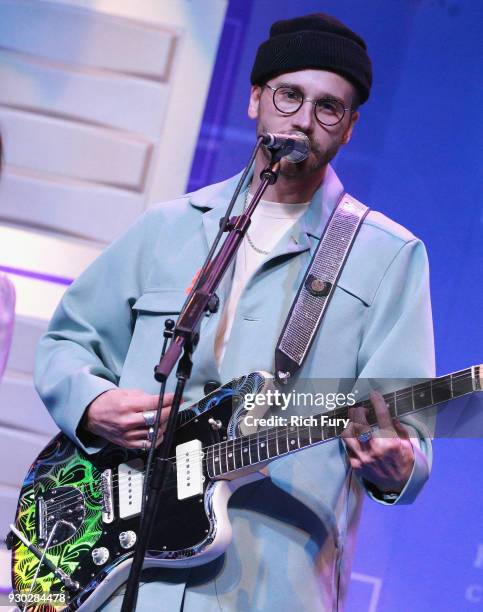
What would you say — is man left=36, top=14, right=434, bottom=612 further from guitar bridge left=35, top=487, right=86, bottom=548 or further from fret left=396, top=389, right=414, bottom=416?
→ guitar bridge left=35, top=487, right=86, bottom=548

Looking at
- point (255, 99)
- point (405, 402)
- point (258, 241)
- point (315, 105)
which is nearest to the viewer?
point (405, 402)

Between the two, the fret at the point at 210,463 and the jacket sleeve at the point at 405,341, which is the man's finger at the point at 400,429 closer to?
the jacket sleeve at the point at 405,341

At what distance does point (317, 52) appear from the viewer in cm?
265

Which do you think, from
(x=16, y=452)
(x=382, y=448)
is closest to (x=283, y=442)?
(x=382, y=448)

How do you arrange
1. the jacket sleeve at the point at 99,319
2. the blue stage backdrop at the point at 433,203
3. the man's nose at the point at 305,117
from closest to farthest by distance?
the man's nose at the point at 305,117
the jacket sleeve at the point at 99,319
the blue stage backdrop at the point at 433,203

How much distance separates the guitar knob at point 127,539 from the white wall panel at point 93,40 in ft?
7.41

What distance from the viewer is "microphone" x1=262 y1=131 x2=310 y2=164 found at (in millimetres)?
2326

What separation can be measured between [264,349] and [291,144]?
0.54 meters

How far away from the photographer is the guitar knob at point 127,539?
7.86 feet

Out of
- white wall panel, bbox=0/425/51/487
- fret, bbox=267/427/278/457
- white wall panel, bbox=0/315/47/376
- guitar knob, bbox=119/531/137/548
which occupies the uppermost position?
fret, bbox=267/427/278/457

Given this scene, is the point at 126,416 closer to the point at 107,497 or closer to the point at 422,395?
the point at 107,497

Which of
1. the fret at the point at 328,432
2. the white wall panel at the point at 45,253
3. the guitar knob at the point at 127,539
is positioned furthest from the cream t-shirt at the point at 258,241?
the white wall panel at the point at 45,253

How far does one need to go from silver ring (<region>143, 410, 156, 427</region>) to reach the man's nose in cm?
86

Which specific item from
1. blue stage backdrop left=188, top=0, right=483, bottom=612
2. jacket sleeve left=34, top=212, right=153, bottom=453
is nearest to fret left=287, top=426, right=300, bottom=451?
jacket sleeve left=34, top=212, right=153, bottom=453
